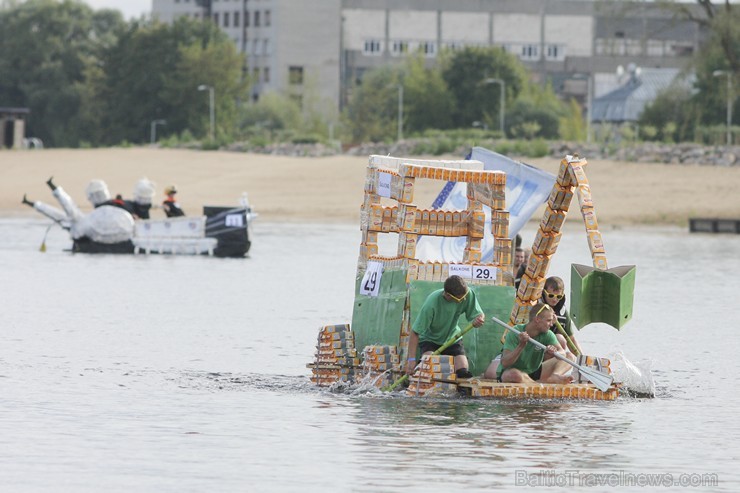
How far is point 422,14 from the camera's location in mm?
162125

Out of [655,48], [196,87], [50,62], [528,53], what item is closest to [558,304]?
[196,87]

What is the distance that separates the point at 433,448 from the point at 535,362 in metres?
3.29

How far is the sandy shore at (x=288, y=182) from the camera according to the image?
70.2 m

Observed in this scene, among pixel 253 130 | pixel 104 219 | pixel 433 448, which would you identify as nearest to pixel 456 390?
pixel 433 448

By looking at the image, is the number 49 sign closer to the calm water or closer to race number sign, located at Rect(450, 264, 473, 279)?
race number sign, located at Rect(450, 264, 473, 279)

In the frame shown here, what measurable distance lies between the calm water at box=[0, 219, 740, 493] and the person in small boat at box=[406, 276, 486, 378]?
0.60 m

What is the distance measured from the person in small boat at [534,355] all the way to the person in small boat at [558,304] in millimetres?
234

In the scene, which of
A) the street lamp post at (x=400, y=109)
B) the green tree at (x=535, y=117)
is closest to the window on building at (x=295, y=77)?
the street lamp post at (x=400, y=109)

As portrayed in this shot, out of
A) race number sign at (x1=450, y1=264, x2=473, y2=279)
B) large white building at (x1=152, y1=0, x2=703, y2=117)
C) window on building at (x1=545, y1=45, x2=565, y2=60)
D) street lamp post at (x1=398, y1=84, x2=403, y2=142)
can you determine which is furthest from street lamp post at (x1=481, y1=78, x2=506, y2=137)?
race number sign at (x1=450, y1=264, x2=473, y2=279)

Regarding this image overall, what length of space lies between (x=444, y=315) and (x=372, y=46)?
474 ft

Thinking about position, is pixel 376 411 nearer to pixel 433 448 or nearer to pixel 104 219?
pixel 433 448

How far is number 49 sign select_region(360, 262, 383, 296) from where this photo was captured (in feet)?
64.4

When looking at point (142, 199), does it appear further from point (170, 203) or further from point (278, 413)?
point (278, 413)

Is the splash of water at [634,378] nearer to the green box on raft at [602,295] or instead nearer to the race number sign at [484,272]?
the green box on raft at [602,295]
